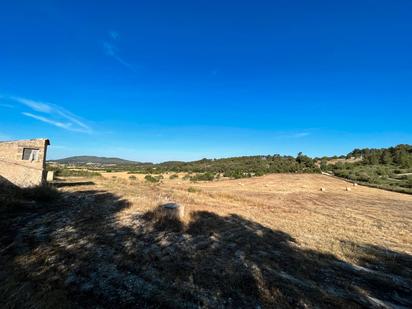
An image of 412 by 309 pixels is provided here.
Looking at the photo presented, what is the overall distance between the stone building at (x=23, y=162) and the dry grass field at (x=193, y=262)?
17.3 feet

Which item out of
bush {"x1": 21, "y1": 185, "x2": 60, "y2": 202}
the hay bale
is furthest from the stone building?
the hay bale

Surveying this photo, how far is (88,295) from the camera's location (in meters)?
3.80

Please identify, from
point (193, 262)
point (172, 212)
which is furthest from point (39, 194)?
point (193, 262)

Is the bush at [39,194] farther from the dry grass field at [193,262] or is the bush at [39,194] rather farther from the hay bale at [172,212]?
the hay bale at [172,212]

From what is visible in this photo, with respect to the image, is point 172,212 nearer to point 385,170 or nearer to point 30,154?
point 30,154

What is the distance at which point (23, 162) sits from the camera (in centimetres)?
1410

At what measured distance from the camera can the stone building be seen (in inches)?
550

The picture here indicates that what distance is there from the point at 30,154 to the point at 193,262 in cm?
1367

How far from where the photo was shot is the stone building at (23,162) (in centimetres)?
1398

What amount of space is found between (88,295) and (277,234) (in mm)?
6054

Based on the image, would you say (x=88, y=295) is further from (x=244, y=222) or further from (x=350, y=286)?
(x=244, y=222)

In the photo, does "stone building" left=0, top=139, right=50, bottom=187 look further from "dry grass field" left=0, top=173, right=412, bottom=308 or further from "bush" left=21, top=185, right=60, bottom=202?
"dry grass field" left=0, top=173, right=412, bottom=308

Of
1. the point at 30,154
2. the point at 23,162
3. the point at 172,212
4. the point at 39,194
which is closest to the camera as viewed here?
the point at 172,212

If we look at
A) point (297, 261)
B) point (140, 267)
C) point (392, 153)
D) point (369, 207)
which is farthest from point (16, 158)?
point (392, 153)
